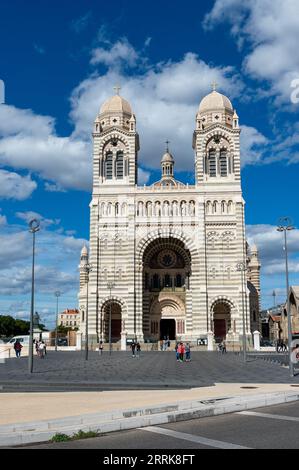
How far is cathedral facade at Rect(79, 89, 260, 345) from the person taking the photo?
59250 millimetres

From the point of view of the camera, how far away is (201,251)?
197 feet

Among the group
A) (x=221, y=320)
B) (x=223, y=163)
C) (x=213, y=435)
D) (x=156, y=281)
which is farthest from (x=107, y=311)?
(x=213, y=435)

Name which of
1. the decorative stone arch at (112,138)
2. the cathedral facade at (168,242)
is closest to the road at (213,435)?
the cathedral facade at (168,242)

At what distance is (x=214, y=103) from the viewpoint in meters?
65.2

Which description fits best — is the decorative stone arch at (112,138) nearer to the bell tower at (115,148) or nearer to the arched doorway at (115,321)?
the bell tower at (115,148)

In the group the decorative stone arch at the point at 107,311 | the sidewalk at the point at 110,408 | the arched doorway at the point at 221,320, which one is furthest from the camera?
the arched doorway at the point at 221,320

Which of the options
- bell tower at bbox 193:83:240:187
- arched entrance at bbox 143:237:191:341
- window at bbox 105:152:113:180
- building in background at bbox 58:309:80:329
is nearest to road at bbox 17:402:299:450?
arched entrance at bbox 143:237:191:341

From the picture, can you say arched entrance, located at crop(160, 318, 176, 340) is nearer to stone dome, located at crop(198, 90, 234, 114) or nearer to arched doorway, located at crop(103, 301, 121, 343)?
arched doorway, located at crop(103, 301, 121, 343)

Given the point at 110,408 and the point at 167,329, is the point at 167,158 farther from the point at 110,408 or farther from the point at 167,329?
the point at 110,408

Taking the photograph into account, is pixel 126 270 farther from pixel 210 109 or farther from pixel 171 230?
pixel 210 109

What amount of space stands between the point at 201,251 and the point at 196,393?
4375 cm

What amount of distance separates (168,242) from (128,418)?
170 ft

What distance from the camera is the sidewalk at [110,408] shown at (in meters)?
10.7

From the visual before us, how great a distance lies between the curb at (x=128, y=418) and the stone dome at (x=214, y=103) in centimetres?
5383
